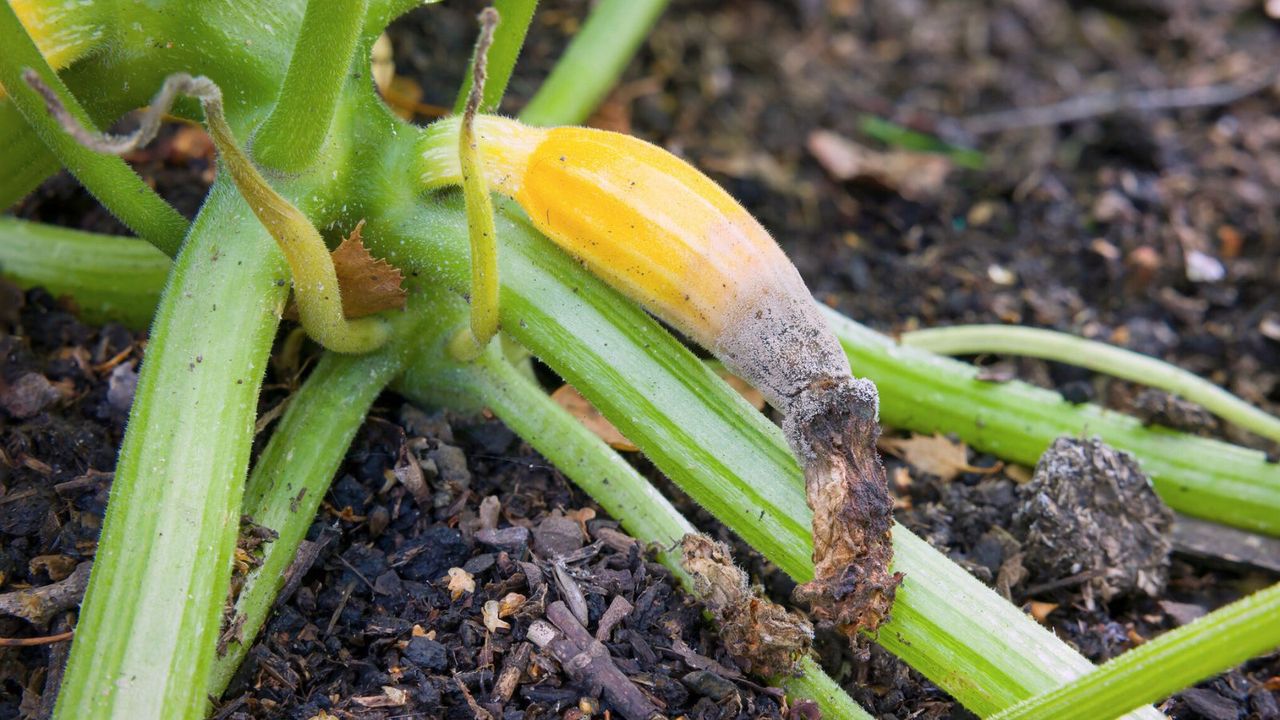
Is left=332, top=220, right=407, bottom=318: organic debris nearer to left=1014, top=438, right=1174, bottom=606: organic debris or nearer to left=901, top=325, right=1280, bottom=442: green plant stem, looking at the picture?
left=901, top=325, right=1280, bottom=442: green plant stem

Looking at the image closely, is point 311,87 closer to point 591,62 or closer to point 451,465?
point 451,465

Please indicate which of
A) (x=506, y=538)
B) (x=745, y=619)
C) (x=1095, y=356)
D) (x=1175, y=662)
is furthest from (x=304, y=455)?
(x=1095, y=356)

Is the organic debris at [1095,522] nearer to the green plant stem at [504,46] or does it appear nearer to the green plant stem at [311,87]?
the green plant stem at [504,46]

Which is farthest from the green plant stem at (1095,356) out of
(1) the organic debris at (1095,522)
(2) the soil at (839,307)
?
(1) the organic debris at (1095,522)

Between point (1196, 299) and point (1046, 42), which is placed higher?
point (1046, 42)

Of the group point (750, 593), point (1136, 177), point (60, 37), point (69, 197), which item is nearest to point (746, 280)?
point (750, 593)

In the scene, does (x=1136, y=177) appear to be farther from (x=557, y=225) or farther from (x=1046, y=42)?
(x=557, y=225)
